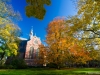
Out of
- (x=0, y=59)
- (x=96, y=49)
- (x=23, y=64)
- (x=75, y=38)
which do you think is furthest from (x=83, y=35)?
(x=0, y=59)

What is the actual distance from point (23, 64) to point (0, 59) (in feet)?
27.4

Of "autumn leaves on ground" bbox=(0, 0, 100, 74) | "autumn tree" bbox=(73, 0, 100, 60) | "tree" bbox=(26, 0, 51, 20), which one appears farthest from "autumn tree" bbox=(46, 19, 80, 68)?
"tree" bbox=(26, 0, 51, 20)

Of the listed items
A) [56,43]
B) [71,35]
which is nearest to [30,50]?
[56,43]

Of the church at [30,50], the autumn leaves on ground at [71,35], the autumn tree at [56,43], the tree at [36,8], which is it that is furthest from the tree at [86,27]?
the church at [30,50]

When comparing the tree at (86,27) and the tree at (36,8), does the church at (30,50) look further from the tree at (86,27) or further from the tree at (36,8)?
the tree at (36,8)

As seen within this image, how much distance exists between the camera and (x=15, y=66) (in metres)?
36.1

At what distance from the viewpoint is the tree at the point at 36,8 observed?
137cm

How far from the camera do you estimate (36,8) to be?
1377 mm

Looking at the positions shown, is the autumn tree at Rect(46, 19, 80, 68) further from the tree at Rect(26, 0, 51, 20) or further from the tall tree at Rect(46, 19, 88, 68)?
the tree at Rect(26, 0, 51, 20)

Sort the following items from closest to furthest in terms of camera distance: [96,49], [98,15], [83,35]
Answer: [98,15] < [83,35] < [96,49]

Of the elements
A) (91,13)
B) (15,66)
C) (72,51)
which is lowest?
(15,66)

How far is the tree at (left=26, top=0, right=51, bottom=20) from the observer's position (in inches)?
54.1

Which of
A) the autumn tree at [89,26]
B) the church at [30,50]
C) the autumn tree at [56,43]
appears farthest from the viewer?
the church at [30,50]

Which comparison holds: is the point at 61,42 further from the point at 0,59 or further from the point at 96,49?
the point at 0,59
